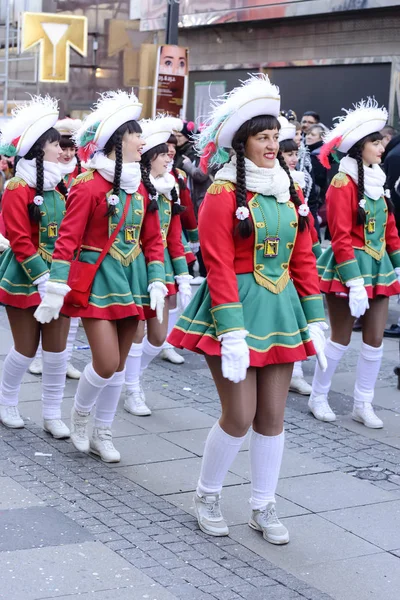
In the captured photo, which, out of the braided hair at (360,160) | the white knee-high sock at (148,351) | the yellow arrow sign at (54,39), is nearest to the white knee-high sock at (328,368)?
the braided hair at (360,160)

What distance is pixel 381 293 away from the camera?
683 cm

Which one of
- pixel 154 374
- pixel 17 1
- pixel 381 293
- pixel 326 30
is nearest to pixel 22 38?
pixel 17 1

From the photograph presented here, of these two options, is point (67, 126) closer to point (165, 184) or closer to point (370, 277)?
point (165, 184)

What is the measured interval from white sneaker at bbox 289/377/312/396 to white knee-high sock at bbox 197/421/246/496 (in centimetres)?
301

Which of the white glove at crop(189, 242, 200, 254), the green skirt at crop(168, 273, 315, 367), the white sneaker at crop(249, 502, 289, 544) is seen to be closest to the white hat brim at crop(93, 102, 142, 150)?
the green skirt at crop(168, 273, 315, 367)

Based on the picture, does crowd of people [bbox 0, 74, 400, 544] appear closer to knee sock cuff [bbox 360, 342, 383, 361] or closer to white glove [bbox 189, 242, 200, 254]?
knee sock cuff [bbox 360, 342, 383, 361]

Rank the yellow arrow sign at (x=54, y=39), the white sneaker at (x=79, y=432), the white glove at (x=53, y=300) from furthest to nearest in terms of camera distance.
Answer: the yellow arrow sign at (x=54, y=39), the white sneaker at (x=79, y=432), the white glove at (x=53, y=300)

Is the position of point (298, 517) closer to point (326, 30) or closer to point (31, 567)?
point (31, 567)

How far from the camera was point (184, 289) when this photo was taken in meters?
7.31

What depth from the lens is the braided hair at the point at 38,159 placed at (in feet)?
20.7

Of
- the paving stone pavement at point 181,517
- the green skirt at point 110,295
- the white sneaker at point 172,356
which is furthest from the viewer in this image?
the white sneaker at point 172,356

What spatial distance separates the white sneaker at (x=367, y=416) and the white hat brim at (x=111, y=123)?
8.50 feet

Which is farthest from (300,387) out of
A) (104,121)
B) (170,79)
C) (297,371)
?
(170,79)

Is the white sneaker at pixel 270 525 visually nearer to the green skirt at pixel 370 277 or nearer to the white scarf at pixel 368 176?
the green skirt at pixel 370 277
